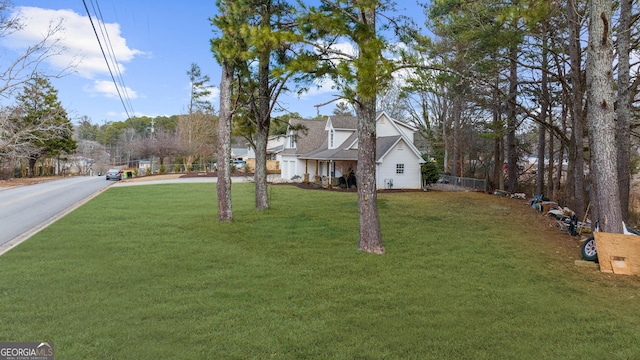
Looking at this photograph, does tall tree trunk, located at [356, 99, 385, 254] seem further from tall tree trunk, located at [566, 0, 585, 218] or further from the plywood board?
tall tree trunk, located at [566, 0, 585, 218]

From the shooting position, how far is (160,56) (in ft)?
48.3

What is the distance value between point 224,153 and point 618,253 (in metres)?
8.94

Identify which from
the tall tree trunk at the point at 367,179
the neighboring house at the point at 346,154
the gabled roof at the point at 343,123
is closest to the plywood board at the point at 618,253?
the tall tree trunk at the point at 367,179

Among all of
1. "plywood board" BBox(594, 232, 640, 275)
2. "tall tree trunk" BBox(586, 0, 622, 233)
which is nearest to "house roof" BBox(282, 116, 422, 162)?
"tall tree trunk" BBox(586, 0, 622, 233)

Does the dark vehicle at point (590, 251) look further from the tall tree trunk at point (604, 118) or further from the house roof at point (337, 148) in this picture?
the house roof at point (337, 148)

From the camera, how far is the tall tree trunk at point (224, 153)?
34.3 feet

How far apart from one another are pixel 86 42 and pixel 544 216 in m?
16.8

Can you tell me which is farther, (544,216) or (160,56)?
(160,56)

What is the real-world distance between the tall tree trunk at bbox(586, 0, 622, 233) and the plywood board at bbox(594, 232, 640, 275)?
1.73ft

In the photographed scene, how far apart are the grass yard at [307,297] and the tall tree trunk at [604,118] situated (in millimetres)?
1164

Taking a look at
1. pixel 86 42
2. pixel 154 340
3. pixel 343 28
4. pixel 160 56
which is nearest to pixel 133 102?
pixel 160 56

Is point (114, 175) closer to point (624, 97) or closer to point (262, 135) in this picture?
point (262, 135)

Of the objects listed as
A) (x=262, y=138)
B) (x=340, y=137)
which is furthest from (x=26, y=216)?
(x=340, y=137)

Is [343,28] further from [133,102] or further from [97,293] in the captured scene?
[133,102]
